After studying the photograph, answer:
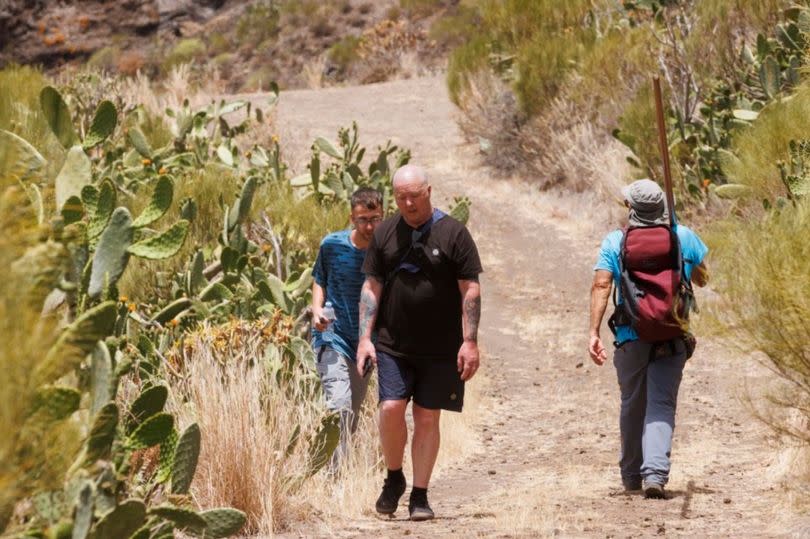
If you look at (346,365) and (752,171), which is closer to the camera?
(346,365)

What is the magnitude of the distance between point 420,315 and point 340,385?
0.94m

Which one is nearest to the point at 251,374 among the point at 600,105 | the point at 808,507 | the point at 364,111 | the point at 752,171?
the point at 808,507

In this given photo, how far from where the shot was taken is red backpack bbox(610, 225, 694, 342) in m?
Result: 6.70

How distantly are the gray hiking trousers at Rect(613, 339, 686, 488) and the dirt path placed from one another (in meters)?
0.22

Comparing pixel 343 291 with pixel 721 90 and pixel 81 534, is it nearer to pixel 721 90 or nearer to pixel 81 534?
pixel 81 534

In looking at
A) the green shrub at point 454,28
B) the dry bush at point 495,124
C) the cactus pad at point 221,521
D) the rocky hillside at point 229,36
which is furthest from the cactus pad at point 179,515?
the rocky hillside at point 229,36

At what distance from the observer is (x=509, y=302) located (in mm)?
13586

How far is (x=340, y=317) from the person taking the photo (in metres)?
7.31

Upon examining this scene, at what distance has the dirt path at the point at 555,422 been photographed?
6.34 meters

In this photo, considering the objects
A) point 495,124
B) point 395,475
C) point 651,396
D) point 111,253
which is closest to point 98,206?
point 111,253

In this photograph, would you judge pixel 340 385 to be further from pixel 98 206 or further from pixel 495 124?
pixel 495 124

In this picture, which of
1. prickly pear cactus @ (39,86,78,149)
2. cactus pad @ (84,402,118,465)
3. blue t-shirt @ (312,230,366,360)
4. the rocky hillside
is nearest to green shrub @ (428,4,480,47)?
the rocky hillside

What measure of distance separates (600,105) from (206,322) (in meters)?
9.69

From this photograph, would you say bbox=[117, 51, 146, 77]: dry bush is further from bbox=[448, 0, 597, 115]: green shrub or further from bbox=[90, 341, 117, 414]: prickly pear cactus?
bbox=[90, 341, 117, 414]: prickly pear cactus
